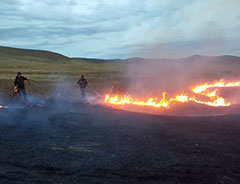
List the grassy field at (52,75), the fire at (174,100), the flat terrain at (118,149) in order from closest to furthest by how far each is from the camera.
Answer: the flat terrain at (118,149), the fire at (174,100), the grassy field at (52,75)

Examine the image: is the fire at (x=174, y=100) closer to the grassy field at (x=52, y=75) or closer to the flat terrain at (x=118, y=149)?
the flat terrain at (x=118, y=149)

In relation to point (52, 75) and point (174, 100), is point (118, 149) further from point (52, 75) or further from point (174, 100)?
point (52, 75)

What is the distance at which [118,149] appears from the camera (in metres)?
8.91

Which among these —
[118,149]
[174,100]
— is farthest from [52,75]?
[118,149]

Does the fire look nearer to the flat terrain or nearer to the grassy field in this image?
the flat terrain

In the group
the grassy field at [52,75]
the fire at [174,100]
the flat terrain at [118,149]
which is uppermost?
the grassy field at [52,75]

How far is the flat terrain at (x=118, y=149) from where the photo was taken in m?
6.81

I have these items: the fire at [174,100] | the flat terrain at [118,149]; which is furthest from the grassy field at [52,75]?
the flat terrain at [118,149]

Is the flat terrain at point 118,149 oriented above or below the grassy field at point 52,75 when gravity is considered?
below

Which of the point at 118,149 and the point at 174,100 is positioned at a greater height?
the point at 174,100

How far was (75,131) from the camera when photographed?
36.9 ft

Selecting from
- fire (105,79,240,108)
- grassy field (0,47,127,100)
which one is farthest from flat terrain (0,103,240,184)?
grassy field (0,47,127,100)

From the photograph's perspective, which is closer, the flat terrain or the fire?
the flat terrain

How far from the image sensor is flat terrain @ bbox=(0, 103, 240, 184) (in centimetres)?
681
